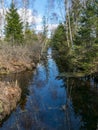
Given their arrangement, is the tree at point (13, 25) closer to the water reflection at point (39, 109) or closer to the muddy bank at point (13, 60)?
the muddy bank at point (13, 60)

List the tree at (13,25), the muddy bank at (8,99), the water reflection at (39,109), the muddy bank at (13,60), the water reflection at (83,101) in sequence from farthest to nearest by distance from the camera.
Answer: the tree at (13,25), the muddy bank at (13,60), the muddy bank at (8,99), the water reflection at (83,101), the water reflection at (39,109)

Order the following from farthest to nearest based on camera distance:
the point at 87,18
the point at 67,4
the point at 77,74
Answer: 1. the point at 67,4
2. the point at 77,74
3. the point at 87,18

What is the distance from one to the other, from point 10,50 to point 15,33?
10020 millimetres

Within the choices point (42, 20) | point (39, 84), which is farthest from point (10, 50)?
point (42, 20)

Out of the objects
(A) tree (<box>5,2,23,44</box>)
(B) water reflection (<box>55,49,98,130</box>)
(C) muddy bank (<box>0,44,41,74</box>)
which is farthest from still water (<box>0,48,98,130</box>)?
(A) tree (<box>5,2,23,44</box>)

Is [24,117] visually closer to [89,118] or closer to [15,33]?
[89,118]

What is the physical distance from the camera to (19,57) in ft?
81.6

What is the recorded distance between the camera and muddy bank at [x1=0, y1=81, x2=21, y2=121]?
36.5 ft

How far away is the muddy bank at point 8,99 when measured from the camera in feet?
36.5

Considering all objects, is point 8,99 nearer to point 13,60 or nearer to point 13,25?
point 13,60

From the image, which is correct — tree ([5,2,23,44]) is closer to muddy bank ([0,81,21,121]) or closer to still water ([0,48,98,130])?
still water ([0,48,98,130])

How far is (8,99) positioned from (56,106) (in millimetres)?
2605

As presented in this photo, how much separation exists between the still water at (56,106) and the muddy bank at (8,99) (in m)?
0.26

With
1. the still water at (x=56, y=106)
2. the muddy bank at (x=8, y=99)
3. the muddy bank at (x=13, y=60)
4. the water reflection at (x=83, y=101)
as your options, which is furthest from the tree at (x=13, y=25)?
the muddy bank at (x=8, y=99)
